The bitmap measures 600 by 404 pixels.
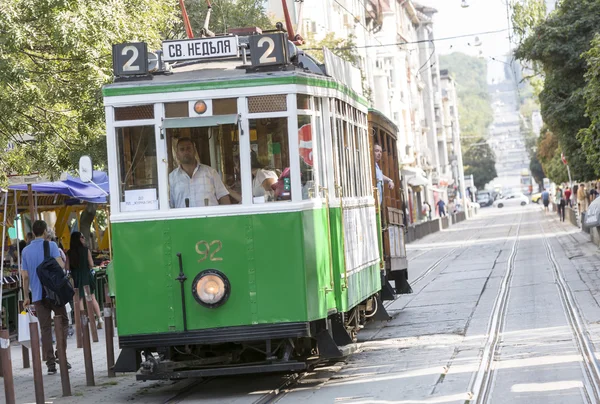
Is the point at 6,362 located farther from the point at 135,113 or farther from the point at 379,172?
the point at 379,172

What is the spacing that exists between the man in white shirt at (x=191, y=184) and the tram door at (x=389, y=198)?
193 inches

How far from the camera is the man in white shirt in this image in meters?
10.8

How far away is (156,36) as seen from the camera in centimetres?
1708

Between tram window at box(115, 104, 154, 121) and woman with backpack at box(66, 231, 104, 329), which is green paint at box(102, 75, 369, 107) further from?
woman with backpack at box(66, 231, 104, 329)

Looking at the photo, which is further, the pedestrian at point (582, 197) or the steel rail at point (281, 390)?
the pedestrian at point (582, 197)

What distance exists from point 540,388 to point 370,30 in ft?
185

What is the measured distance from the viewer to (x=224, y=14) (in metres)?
29.2

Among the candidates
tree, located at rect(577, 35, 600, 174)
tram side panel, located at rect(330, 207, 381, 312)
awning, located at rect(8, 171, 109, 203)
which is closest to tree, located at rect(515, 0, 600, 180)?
tree, located at rect(577, 35, 600, 174)

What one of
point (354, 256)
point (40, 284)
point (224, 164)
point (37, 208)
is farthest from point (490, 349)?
point (37, 208)

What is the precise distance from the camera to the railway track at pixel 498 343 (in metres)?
9.73

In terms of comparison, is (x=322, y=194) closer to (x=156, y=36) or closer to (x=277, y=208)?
(x=277, y=208)

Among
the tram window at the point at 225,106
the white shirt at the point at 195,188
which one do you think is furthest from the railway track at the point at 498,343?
the tram window at the point at 225,106

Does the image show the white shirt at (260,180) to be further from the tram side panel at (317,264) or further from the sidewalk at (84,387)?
the sidewalk at (84,387)

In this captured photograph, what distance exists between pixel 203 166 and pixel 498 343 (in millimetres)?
4602
